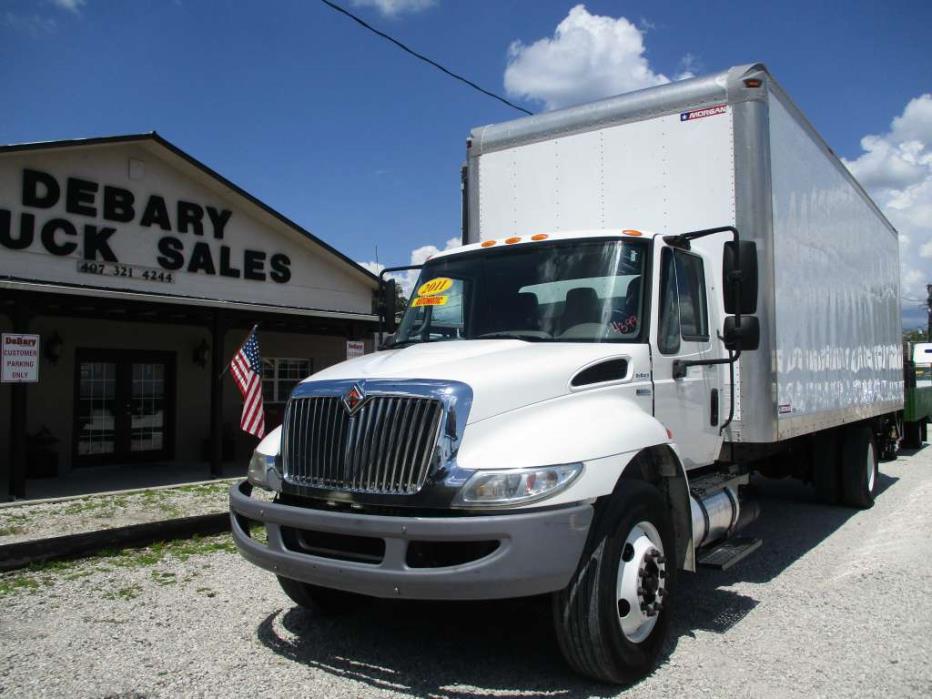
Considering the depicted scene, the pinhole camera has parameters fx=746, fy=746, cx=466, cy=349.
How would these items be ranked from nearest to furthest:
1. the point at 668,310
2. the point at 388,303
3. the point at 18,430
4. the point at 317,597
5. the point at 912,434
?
the point at 668,310 → the point at 317,597 → the point at 388,303 → the point at 18,430 → the point at 912,434

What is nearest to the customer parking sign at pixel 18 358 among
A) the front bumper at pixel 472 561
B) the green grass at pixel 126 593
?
the green grass at pixel 126 593

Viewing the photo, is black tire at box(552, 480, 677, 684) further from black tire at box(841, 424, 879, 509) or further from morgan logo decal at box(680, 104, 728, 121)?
black tire at box(841, 424, 879, 509)

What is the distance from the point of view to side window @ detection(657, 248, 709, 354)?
15.1 feet

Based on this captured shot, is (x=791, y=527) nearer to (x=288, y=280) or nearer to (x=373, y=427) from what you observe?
(x=373, y=427)

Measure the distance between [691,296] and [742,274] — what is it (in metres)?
0.62

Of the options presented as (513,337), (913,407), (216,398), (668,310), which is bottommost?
(913,407)

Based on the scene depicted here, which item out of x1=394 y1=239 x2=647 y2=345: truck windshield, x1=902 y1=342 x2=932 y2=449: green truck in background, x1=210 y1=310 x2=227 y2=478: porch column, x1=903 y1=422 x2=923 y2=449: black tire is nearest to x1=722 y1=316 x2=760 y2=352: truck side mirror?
x1=394 y1=239 x2=647 y2=345: truck windshield

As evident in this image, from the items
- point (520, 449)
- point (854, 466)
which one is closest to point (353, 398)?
point (520, 449)

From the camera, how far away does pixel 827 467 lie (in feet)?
29.4

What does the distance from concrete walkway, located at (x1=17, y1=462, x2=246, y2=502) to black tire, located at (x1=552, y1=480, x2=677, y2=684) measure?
8.82 meters

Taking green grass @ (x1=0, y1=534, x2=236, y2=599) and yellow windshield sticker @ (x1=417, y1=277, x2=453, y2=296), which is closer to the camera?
yellow windshield sticker @ (x1=417, y1=277, x2=453, y2=296)

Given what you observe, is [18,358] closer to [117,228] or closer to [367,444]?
[117,228]

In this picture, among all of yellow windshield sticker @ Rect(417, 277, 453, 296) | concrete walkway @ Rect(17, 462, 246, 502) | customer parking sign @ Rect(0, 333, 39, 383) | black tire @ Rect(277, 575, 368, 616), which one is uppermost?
yellow windshield sticker @ Rect(417, 277, 453, 296)

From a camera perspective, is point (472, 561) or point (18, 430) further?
point (18, 430)
